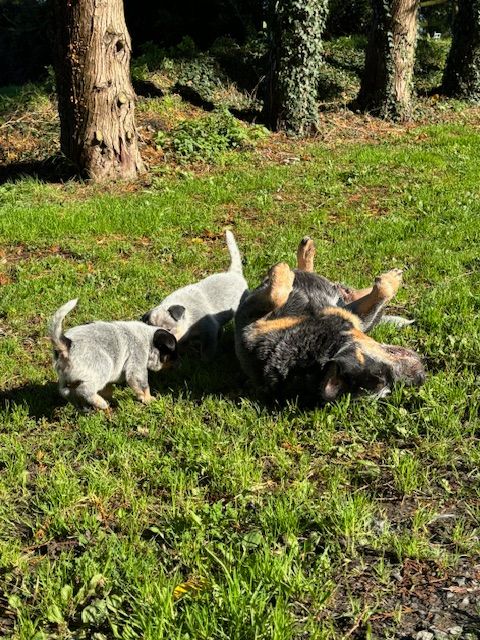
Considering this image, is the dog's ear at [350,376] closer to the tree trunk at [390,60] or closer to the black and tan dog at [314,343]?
the black and tan dog at [314,343]

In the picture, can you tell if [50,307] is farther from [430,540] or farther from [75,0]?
[75,0]

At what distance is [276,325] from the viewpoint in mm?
4656

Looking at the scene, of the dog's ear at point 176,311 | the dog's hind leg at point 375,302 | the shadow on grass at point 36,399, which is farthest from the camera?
the dog's ear at point 176,311

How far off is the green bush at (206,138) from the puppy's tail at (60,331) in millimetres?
7604

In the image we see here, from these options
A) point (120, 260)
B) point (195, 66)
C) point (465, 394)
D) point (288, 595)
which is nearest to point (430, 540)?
point (288, 595)

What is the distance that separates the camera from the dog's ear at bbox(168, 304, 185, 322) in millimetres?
5410

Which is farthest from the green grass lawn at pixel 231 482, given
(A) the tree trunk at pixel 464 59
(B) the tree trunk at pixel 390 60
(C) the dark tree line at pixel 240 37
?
(A) the tree trunk at pixel 464 59

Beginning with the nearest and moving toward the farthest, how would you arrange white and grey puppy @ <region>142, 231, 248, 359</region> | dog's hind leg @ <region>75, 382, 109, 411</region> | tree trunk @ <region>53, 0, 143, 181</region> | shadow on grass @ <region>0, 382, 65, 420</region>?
dog's hind leg @ <region>75, 382, 109, 411</region>, shadow on grass @ <region>0, 382, 65, 420</region>, white and grey puppy @ <region>142, 231, 248, 359</region>, tree trunk @ <region>53, 0, 143, 181</region>

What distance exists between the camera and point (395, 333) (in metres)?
5.24

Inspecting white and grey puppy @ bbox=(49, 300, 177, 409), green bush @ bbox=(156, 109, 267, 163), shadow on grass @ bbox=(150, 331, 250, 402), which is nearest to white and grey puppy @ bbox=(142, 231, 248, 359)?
shadow on grass @ bbox=(150, 331, 250, 402)

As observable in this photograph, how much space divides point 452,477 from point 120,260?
4.97 m

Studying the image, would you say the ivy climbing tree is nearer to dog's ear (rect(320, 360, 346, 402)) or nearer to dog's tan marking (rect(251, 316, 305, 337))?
dog's tan marking (rect(251, 316, 305, 337))

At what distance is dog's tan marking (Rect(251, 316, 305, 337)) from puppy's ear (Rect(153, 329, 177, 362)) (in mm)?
722

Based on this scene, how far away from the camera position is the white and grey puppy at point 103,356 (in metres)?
4.26
